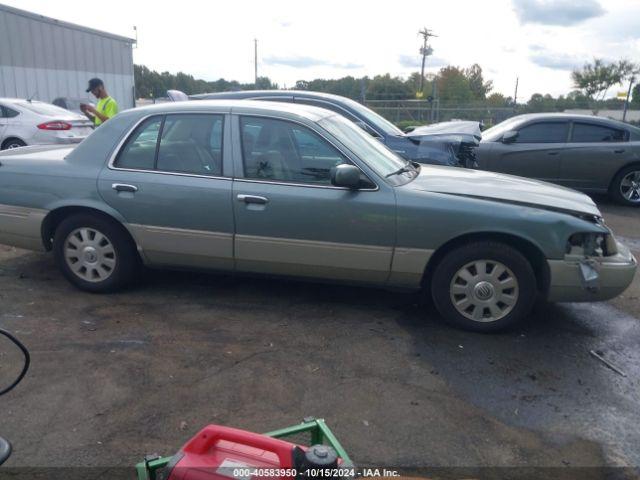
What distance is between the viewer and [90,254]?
475cm

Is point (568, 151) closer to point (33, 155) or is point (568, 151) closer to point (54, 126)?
point (33, 155)

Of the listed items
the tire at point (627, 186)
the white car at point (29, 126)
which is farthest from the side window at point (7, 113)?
the tire at point (627, 186)

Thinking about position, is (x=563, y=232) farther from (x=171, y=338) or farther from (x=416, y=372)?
(x=171, y=338)

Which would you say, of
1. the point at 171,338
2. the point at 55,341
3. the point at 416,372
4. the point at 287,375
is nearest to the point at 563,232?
the point at 416,372

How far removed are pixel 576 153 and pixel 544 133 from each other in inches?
24.3

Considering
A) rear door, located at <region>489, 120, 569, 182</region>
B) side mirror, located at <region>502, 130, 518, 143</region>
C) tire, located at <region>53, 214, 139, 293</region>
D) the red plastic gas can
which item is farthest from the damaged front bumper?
side mirror, located at <region>502, 130, 518, 143</region>

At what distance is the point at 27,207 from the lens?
4809 mm

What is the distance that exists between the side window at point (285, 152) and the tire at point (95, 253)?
4.02ft

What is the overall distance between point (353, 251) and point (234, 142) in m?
1.24

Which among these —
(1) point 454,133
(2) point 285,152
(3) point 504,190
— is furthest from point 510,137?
(2) point 285,152

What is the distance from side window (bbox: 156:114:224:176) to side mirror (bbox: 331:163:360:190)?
3.14ft

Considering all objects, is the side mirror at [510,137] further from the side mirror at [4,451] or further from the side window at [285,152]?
the side mirror at [4,451]

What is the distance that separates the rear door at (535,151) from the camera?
374 inches

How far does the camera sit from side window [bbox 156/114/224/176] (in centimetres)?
450
